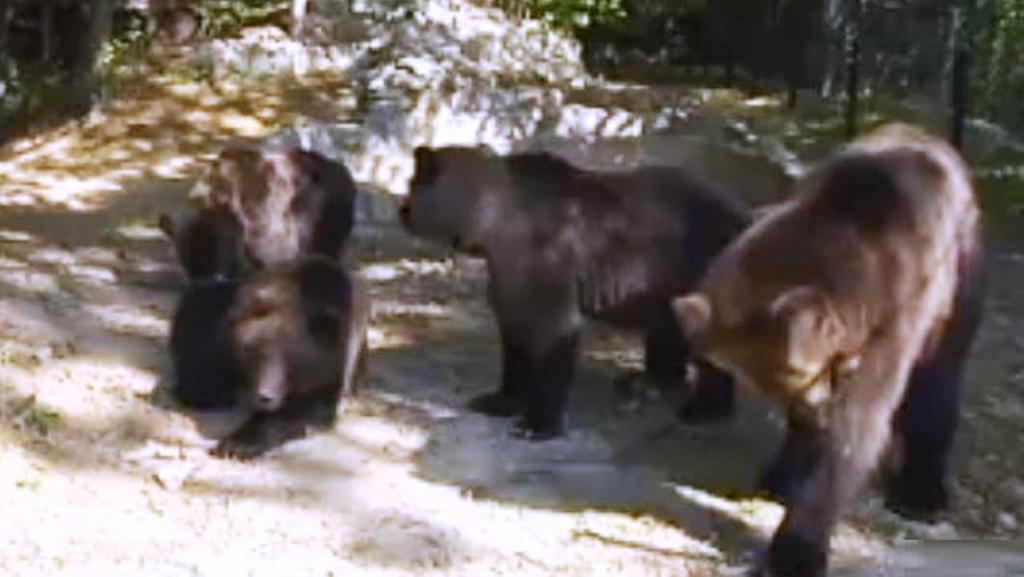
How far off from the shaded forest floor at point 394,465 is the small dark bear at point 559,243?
27 centimetres

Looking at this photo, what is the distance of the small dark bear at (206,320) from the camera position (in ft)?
22.9

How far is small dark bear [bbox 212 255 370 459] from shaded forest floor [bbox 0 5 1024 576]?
0.45ft

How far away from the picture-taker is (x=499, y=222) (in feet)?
22.9

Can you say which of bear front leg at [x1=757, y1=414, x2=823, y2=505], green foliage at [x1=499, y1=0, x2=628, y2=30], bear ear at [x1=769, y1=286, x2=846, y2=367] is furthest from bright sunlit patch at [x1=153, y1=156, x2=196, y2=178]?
bear ear at [x1=769, y1=286, x2=846, y2=367]

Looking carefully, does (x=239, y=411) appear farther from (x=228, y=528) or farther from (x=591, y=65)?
(x=591, y=65)

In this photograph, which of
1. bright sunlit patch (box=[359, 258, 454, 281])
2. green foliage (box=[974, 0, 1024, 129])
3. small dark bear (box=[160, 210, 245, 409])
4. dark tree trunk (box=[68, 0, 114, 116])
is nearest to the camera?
small dark bear (box=[160, 210, 245, 409])

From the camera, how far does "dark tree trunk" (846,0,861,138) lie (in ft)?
38.3

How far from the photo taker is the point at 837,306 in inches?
211

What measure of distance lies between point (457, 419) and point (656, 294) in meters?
0.99

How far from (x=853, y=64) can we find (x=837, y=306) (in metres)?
6.68

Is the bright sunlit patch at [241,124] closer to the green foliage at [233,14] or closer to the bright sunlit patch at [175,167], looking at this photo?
the bright sunlit patch at [175,167]

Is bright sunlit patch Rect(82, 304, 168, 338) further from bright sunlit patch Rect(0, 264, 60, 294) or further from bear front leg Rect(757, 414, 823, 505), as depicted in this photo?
bear front leg Rect(757, 414, 823, 505)

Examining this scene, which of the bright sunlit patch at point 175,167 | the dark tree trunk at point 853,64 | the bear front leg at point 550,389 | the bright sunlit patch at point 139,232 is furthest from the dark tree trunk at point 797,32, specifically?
the bear front leg at point 550,389

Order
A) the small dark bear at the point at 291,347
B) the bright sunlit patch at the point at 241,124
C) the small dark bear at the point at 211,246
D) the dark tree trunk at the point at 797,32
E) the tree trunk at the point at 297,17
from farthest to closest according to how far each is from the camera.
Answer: the tree trunk at the point at 297,17 → the bright sunlit patch at the point at 241,124 → the dark tree trunk at the point at 797,32 → the small dark bear at the point at 211,246 → the small dark bear at the point at 291,347
